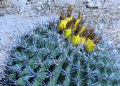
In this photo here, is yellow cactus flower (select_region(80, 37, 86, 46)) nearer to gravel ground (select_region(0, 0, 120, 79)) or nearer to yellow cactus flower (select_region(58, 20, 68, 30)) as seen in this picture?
yellow cactus flower (select_region(58, 20, 68, 30))

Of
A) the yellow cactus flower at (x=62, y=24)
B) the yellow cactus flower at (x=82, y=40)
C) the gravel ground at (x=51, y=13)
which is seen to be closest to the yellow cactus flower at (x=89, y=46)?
the yellow cactus flower at (x=82, y=40)

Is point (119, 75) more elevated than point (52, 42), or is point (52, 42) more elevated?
point (52, 42)

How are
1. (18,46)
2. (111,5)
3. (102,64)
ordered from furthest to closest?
(111,5) < (18,46) < (102,64)

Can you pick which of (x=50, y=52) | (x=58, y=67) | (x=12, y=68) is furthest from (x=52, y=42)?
(x=12, y=68)

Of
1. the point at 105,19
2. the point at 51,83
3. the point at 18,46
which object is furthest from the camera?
the point at 105,19

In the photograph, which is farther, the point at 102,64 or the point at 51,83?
the point at 102,64

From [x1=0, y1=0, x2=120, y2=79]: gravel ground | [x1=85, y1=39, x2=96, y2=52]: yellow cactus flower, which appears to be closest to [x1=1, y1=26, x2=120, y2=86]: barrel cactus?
[x1=85, y1=39, x2=96, y2=52]: yellow cactus flower

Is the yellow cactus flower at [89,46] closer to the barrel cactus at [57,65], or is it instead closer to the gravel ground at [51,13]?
the barrel cactus at [57,65]

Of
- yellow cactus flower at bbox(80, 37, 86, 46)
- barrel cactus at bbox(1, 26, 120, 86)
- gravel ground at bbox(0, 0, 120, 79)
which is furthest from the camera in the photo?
gravel ground at bbox(0, 0, 120, 79)

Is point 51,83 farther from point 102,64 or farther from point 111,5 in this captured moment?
point 111,5

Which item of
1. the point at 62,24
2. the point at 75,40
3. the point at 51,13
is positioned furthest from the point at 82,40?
the point at 51,13
